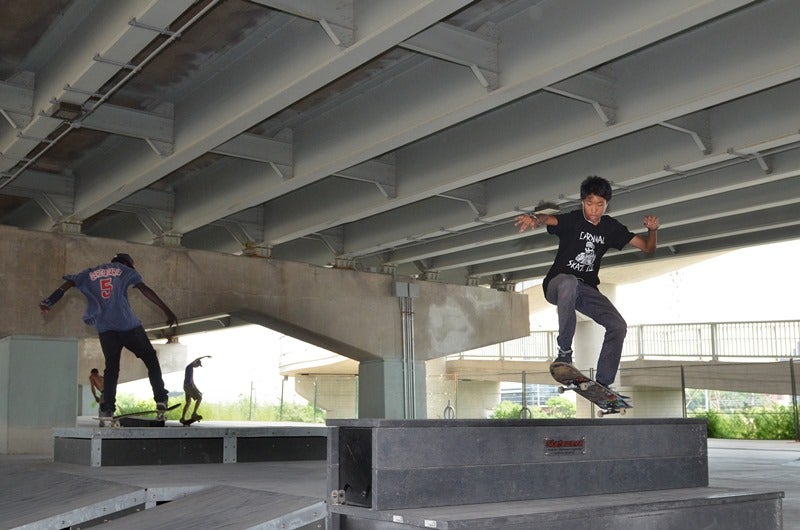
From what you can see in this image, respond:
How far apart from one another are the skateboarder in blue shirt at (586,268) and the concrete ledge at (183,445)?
15.5 ft

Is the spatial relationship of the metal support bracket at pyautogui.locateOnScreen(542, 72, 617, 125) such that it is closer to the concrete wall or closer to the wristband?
the wristband

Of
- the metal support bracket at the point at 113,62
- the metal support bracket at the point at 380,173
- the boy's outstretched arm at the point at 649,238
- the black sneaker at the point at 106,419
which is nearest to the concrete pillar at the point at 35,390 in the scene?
the black sneaker at the point at 106,419

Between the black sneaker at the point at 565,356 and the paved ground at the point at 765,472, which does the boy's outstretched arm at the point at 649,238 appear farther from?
the paved ground at the point at 765,472

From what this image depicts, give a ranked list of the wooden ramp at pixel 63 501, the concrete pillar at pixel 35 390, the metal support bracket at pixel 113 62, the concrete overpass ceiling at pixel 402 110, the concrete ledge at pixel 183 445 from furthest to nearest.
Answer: the concrete pillar at pixel 35 390 → the concrete ledge at pixel 183 445 → the metal support bracket at pixel 113 62 → the concrete overpass ceiling at pixel 402 110 → the wooden ramp at pixel 63 501

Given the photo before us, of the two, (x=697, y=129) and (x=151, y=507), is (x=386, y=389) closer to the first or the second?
(x=697, y=129)

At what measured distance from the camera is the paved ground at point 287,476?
690 centimetres

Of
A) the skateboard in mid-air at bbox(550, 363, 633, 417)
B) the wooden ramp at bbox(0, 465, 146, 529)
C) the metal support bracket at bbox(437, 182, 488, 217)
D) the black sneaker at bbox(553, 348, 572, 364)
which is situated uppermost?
the metal support bracket at bbox(437, 182, 488, 217)

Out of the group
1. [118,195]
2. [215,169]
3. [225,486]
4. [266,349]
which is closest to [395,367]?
[215,169]

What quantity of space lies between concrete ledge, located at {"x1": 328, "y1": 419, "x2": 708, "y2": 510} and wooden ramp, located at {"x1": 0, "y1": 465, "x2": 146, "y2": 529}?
194cm

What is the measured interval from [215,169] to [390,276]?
6.01 meters

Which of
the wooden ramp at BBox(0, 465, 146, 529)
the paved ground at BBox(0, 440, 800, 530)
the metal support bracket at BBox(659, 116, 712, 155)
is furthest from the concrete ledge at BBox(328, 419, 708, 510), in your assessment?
the metal support bracket at BBox(659, 116, 712, 155)

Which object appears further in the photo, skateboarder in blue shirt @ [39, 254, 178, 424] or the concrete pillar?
the concrete pillar

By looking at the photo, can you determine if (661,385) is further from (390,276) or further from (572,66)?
(572,66)

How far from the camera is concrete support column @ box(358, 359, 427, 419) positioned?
787 inches
